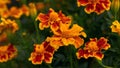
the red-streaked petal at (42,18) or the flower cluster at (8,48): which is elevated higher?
the red-streaked petal at (42,18)

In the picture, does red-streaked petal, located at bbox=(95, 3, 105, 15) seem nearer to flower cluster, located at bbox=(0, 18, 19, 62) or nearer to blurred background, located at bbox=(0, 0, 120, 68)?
blurred background, located at bbox=(0, 0, 120, 68)

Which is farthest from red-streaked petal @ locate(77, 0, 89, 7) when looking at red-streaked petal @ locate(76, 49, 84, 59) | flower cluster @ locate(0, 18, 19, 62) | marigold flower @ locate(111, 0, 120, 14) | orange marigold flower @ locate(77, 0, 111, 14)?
flower cluster @ locate(0, 18, 19, 62)

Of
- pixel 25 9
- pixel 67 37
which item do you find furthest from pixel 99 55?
pixel 25 9

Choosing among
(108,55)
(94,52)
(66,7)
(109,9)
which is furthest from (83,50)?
(66,7)

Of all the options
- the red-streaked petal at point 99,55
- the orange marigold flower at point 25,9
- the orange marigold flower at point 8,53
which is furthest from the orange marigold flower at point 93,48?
the orange marigold flower at point 25,9

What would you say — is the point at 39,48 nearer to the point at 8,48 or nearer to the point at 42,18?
the point at 42,18

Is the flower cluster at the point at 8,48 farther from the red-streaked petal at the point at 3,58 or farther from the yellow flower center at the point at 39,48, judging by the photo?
the yellow flower center at the point at 39,48
